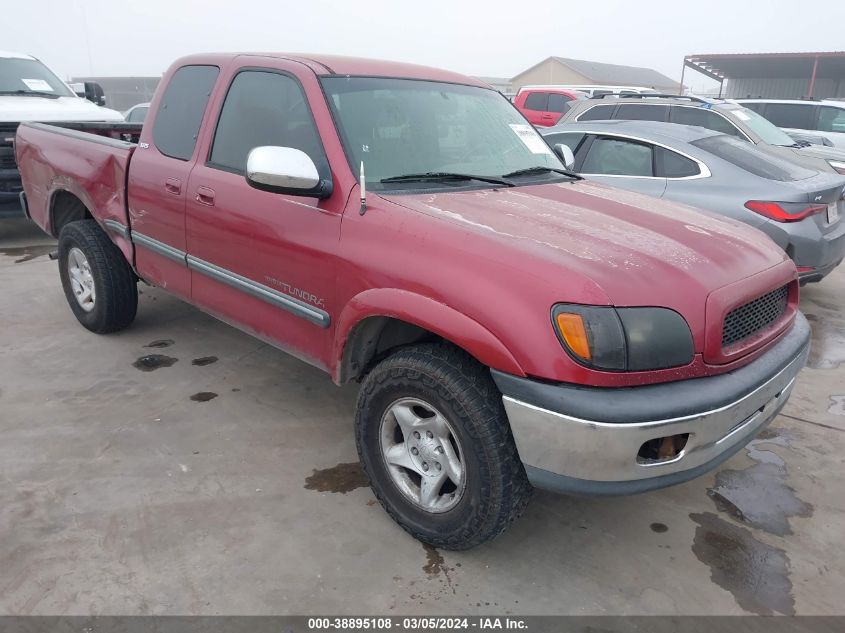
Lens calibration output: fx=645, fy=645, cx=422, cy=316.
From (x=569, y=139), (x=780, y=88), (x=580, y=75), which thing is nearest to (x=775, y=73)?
(x=780, y=88)

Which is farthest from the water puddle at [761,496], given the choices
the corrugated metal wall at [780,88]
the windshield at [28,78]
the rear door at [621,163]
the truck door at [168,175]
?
the corrugated metal wall at [780,88]

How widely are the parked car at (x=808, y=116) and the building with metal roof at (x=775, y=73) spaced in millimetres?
19477

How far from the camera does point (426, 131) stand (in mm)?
3035

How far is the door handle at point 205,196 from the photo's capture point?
321cm

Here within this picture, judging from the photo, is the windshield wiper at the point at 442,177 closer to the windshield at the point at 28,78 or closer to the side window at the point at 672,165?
the side window at the point at 672,165

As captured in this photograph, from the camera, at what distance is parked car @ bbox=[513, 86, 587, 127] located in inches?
549

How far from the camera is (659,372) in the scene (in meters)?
2.05

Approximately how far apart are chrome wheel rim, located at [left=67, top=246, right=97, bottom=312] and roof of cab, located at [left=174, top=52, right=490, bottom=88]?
1612mm

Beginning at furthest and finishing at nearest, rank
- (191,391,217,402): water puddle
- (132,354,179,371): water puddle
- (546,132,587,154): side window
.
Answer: (546,132,587,154): side window
(132,354,179,371): water puddle
(191,391,217,402): water puddle

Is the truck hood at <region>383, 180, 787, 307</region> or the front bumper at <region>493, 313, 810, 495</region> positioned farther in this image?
the truck hood at <region>383, 180, 787, 307</region>

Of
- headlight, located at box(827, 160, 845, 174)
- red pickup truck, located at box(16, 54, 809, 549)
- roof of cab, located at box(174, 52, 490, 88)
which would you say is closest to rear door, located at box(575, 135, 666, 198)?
red pickup truck, located at box(16, 54, 809, 549)

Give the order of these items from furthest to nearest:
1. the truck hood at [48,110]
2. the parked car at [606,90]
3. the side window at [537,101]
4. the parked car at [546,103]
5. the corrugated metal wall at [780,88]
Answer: the corrugated metal wall at [780,88] < the side window at [537,101] < the parked car at [546,103] < the parked car at [606,90] < the truck hood at [48,110]

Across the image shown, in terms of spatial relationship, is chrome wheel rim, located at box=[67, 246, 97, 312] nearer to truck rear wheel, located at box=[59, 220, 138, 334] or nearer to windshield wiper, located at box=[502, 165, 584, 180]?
truck rear wheel, located at box=[59, 220, 138, 334]

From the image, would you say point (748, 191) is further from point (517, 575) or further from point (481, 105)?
point (517, 575)
